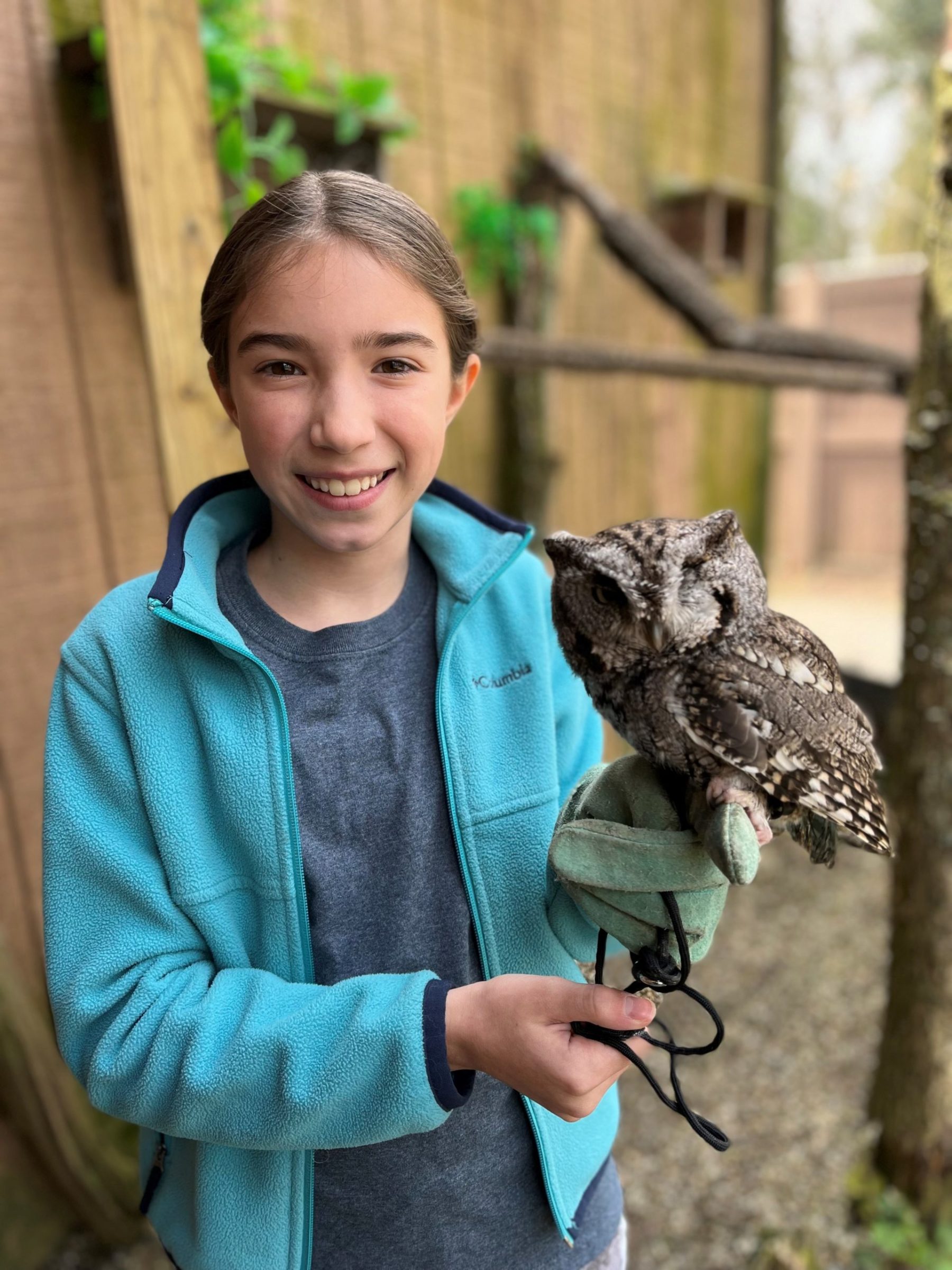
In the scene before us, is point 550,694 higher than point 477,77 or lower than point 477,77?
lower

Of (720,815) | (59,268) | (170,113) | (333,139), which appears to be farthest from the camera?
(333,139)

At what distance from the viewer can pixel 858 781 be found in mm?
849

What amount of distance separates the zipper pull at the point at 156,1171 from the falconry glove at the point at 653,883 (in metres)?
0.50


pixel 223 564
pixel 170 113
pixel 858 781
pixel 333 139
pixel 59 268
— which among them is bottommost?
pixel 858 781

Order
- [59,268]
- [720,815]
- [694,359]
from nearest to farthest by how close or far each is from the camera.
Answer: [720,815]
[59,268]
[694,359]

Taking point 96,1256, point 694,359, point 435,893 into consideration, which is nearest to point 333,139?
point 694,359

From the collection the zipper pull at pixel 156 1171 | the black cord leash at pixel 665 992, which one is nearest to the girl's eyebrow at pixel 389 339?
the black cord leash at pixel 665 992

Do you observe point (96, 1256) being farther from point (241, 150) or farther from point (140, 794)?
point (241, 150)

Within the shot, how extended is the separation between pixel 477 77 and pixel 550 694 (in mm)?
2546

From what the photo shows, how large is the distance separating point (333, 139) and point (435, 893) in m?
1.90

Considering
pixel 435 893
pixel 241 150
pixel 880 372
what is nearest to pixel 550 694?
pixel 435 893

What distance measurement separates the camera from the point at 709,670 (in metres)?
0.79

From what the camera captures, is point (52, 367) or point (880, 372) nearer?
point (52, 367)

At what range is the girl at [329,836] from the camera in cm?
76
